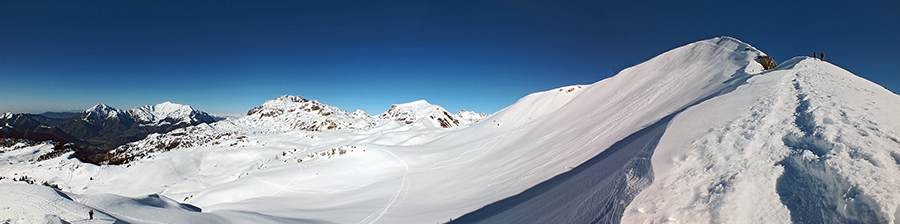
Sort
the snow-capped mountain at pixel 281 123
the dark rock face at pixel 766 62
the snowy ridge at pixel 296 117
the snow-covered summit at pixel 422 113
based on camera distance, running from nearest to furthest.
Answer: the dark rock face at pixel 766 62 → the snow-covered summit at pixel 422 113 → the snow-capped mountain at pixel 281 123 → the snowy ridge at pixel 296 117

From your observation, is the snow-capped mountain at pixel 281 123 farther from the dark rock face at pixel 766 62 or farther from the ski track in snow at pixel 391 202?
the dark rock face at pixel 766 62

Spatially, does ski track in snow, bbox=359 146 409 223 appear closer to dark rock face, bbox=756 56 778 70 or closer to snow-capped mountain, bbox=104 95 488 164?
dark rock face, bbox=756 56 778 70

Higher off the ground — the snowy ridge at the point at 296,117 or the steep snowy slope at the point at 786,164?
the snowy ridge at the point at 296,117

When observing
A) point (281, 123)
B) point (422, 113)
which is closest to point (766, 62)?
point (422, 113)

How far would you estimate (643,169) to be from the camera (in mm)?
4441

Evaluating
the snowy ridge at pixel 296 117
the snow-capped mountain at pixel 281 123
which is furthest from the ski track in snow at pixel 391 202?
the snowy ridge at pixel 296 117

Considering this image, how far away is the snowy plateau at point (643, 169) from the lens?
3.04m

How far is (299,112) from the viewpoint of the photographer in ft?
376

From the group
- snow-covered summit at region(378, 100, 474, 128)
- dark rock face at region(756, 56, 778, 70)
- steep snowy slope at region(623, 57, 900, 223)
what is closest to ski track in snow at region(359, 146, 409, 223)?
steep snowy slope at region(623, 57, 900, 223)

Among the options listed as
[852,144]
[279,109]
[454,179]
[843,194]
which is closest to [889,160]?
[852,144]

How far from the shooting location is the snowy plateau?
304 centimetres

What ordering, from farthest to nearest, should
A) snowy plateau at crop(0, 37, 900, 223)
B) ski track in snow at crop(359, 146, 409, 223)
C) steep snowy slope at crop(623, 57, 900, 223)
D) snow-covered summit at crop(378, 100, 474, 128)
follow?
snow-covered summit at crop(378, 100, 474, 128) < ski track in snow at crop(359, 146, 409, 223) < snowy plateau at crop(0, 37, 900, 223) < steep snowy slope at crop(623, 57, 900, 223)

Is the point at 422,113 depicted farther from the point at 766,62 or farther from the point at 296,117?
the point at 296,117

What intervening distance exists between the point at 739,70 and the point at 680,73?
3.46 metres
